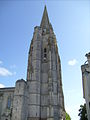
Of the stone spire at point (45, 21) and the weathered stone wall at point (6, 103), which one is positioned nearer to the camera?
the weathered stone wall at point (6, 103)

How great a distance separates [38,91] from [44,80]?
3234 millimetres

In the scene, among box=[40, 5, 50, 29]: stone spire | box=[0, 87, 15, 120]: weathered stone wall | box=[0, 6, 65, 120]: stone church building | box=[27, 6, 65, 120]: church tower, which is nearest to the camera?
box=[0, 6, 65, 120]: stone church building

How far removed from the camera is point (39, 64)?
3822 centimetres

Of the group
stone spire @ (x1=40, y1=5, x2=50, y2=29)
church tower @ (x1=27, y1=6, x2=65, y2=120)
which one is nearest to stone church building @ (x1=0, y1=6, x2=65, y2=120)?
church tower @ (x1=27, y1=6, x2=65, y2=120)

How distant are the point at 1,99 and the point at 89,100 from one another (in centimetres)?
2201

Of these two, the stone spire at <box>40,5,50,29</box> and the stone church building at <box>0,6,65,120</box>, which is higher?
the stone spire at <box>40,5,50,29</box>

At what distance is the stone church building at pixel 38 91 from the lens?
32.1m

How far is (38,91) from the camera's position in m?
35.1

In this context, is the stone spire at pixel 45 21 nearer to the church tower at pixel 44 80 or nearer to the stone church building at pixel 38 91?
the church tower at pixel 44 80

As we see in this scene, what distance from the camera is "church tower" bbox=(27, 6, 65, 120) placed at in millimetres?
33188

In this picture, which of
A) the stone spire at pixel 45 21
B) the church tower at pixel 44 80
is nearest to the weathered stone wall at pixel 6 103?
the church tower at pixel 44 80

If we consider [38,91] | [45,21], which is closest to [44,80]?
[38,91]

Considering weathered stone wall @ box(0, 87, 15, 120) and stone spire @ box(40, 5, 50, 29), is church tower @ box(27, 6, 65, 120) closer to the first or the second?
stone spire @ box(40, 5, 50, 29)

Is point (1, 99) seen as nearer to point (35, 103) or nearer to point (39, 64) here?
point (35, 103)
